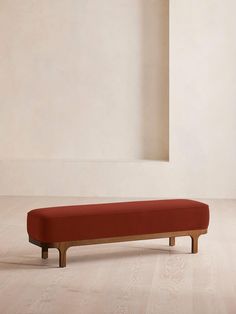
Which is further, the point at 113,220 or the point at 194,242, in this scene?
the point at 194,242

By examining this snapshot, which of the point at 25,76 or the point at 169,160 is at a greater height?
the point at 25,76

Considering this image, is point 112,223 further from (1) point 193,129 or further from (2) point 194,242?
(1) point 193,129

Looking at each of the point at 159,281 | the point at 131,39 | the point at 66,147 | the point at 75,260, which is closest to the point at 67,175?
the point at 66,147

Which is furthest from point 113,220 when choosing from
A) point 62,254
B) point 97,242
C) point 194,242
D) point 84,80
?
point 84,80

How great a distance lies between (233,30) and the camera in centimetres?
830

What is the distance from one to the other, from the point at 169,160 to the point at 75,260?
10.9 ft

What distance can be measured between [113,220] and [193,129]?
3.46 meters

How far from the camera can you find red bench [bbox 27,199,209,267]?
5.02 m

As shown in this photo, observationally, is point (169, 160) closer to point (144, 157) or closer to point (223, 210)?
point (144, 157)

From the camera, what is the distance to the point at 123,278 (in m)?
4.80

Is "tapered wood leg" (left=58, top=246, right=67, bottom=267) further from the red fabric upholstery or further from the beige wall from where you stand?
the beige wall

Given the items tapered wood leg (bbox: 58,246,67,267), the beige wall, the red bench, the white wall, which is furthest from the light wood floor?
Answer: the beige wall

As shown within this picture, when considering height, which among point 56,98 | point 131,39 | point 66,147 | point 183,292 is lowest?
point 183,292

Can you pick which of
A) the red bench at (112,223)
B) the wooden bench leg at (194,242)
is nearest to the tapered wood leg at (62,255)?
the red bench at (112,223)
